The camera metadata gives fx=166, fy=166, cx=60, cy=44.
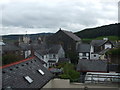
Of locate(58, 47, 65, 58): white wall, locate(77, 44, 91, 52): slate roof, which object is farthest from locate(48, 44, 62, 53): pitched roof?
locate(77, 44, 91, 52): slate roof

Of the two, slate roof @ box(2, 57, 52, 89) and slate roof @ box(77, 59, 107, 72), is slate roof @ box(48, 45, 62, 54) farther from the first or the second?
slate roof @ box(2, 57, 52, 89)

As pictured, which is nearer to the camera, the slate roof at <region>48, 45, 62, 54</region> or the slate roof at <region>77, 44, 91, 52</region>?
the slate roof at <region>48, 45, 62, 54</region>

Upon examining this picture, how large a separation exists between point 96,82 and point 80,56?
672 inches

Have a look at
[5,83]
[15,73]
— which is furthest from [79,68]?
[5,83]

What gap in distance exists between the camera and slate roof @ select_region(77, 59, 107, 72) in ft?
38.8

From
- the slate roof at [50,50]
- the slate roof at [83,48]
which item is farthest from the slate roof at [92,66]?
the slate roof at [83,48]

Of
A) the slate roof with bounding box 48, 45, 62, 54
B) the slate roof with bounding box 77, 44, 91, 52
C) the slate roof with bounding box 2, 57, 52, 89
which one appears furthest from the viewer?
the slate roof with bounding box 77, 44, 91, 52

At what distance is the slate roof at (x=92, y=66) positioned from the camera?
1184 centimetres

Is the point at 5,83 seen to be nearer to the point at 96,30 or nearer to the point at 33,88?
the point at 33,88

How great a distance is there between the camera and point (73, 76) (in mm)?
10734

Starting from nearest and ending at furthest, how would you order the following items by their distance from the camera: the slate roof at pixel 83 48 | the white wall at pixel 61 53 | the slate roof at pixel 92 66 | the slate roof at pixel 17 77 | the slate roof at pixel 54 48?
the slate roof at pixel 17 77 < the slate roof at pixel 92 66 < the slate roof at pixel 54 48 < the white wall at pixel 61 53 < the slate roof at pixel 83 48

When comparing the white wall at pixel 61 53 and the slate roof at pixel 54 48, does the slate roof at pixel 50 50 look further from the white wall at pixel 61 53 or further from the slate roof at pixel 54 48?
the white wall at pixel 61 53

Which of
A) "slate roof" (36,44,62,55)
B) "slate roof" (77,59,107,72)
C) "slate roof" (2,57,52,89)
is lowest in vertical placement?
"slate roof" (77,59,107,72)

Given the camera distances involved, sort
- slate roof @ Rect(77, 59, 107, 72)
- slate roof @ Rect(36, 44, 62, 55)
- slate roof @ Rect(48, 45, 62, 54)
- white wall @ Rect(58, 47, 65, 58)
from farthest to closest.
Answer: white wall @ Rect(58, 47, 65, 58) < slate roof @ Rect(48, 45, 62, 54) < slate roof @ Rect(36, 44, 62, 55) < slate roof @ Rect(77, 59, 107, 72)
